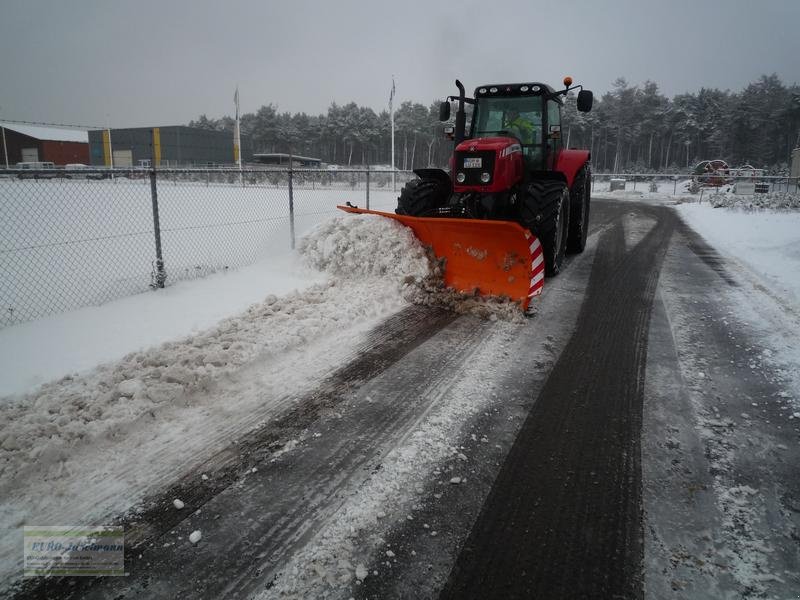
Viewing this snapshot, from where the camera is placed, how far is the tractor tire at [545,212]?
609cm

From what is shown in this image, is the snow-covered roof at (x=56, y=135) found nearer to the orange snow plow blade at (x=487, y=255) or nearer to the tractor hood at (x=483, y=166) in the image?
the tractor hood at (x=483, y=166)

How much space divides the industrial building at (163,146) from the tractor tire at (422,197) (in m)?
46.1

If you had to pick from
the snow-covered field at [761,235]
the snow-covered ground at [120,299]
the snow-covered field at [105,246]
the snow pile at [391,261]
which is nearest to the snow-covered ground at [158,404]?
the snow-covered ground at [120,299]

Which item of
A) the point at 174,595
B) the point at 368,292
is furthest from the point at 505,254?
the point at 174,595

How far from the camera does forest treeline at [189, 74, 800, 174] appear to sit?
2233 inches

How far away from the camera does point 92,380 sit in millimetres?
3553

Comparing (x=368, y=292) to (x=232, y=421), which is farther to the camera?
(x=368, y=292)

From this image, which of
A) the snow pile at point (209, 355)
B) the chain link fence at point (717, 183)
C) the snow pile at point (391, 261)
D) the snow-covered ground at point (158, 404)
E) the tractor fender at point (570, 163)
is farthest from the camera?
the chain link fence at point (717, 183)

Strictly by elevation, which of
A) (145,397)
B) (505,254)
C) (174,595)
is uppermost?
(505,254)

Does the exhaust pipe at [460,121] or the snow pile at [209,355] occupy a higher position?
the exhaust pipe at [460,121]

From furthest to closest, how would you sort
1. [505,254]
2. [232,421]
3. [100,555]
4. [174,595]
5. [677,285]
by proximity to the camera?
1. [677,285]
2. [505,254]
3. [232,421]
4. [100,555]
5. [174,595]

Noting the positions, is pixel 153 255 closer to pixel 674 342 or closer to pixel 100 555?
pixel 100 555

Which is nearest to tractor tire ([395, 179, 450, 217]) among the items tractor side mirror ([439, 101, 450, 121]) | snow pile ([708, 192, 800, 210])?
tractor side mirror ([439, 101, 450, 121])

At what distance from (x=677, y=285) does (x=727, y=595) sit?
575cm
